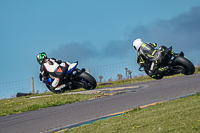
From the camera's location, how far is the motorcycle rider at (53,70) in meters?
14.9

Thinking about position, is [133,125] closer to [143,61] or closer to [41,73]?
[143,61]

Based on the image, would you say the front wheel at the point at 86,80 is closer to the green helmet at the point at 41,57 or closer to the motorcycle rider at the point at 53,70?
the motorcycle rider at the point at 53,70

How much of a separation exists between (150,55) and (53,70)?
185 inches

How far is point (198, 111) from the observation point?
5871mm

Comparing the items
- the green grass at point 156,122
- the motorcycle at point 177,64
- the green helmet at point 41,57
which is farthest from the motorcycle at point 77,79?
the green grass at point 156,122

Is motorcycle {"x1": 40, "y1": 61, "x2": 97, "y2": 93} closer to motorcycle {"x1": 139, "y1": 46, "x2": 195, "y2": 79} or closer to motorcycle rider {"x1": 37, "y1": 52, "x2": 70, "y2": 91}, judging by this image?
motorcycle rider {"x1": 37, "y1": 52, "x2": 70, "y2": 91}

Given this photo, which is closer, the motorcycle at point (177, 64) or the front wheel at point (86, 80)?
the motorcycle at point (177, 64)

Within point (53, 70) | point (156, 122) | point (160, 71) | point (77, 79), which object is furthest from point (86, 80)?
point (156, 122)

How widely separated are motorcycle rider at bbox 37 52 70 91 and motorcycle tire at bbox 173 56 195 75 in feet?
16.8

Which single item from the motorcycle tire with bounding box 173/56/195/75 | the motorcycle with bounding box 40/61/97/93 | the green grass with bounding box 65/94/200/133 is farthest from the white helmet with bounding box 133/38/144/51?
the green grass with bounding box 65/94/200/133

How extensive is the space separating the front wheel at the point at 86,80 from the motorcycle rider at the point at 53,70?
30.1 inches

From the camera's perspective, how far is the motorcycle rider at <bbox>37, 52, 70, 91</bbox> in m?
14.9

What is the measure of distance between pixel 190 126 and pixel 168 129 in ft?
1.13

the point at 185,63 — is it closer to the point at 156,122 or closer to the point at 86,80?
the point at 86,80
